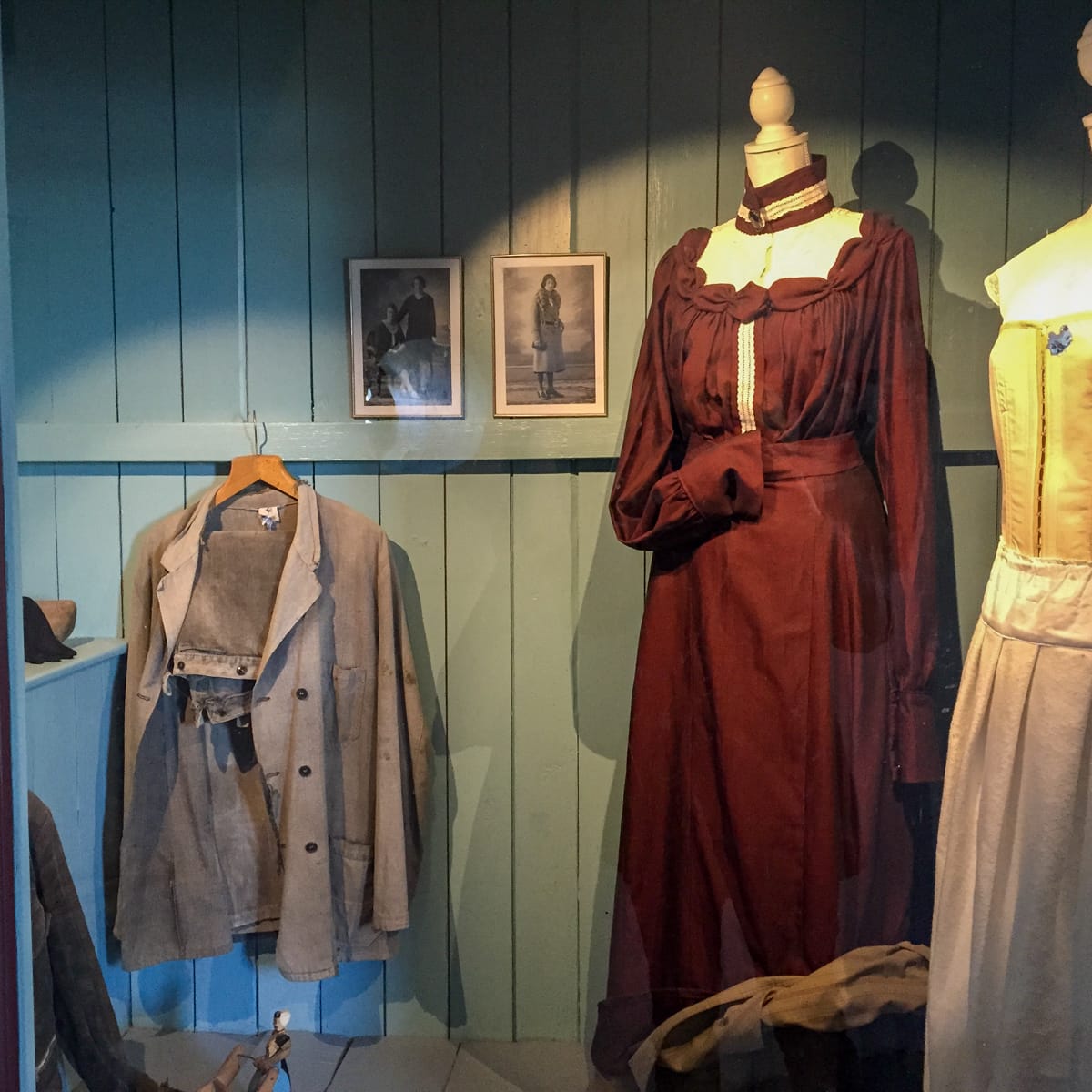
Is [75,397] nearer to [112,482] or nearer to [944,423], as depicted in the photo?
[112,482]

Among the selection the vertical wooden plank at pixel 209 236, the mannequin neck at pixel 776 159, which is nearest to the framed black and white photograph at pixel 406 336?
the vertical wooden plank at pixel 209 236

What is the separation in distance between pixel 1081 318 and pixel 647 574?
0.56m

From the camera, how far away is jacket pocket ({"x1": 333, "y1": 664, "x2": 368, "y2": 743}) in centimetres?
124

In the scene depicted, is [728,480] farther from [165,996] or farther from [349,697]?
[165,996]

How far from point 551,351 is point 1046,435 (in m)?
0.56

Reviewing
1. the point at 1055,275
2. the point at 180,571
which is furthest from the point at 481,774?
the point at 1055,275

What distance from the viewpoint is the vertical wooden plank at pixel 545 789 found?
1264 mm

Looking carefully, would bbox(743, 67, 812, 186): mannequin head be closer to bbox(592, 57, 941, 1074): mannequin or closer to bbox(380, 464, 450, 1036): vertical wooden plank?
bbox(592, 57, 941, 1074): mannequin

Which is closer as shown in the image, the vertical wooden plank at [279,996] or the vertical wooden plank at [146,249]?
the vertical wooden plank at [146,249]

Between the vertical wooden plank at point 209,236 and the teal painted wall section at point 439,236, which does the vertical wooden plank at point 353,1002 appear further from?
the vertical wooden plank at point 209,236

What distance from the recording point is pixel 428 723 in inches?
49.8

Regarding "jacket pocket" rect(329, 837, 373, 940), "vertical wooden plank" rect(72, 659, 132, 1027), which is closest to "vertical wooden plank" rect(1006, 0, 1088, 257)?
"jacket pocket" rect(329, 837, 373, 940)

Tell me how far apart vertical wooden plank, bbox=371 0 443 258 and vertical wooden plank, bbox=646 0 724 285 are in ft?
0.82

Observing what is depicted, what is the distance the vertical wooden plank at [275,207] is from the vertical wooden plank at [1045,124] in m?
0.77
